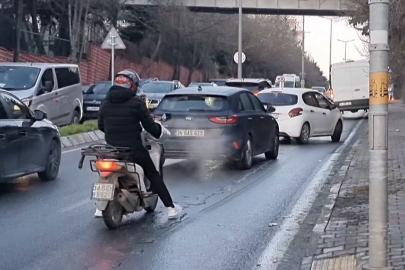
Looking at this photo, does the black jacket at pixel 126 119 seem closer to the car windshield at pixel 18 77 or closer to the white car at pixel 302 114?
the car windshield at pixel 18 77

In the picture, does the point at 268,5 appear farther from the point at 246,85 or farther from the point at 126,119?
the point at 126,119

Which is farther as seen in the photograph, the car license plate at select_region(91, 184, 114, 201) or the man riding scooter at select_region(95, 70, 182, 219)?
the man riding scooter at select_region(95, 70, 182, 219)

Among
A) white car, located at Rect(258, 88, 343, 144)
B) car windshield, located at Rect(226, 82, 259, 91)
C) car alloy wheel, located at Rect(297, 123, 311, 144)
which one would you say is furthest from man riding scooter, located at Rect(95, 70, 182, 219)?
car windshield, located at Rect(226, 82, 259, 91)

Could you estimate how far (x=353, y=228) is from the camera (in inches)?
366

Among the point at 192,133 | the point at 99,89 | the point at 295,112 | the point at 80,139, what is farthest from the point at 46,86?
the point at 99,89

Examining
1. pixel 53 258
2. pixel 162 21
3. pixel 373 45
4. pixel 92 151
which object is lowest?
pixel 53 258

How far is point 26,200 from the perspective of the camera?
38.7 ft

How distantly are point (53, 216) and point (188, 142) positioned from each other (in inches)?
190

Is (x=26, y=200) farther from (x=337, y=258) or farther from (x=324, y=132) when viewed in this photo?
(x=324, y=132)

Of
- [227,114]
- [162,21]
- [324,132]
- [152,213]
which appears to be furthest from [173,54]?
[152,213]

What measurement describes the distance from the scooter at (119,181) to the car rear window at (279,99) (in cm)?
1252

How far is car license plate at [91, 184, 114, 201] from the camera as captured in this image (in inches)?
364

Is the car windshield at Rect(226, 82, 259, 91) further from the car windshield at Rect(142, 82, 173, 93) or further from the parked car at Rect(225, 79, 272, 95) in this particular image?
the car windshield at Rect(142, 82, 173, 93)

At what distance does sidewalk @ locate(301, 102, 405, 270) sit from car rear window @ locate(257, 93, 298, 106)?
24.2 feet
